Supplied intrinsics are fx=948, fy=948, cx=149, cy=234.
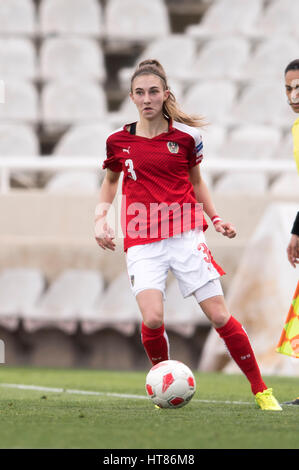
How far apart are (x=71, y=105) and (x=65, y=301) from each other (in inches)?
305

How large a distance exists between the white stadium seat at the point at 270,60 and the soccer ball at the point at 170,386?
15115mm

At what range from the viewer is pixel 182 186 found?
4.72m

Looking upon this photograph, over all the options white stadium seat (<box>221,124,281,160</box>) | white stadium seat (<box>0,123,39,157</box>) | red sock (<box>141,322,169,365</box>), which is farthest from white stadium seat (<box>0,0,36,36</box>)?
red sock (<box>141,322,169,365</box>)

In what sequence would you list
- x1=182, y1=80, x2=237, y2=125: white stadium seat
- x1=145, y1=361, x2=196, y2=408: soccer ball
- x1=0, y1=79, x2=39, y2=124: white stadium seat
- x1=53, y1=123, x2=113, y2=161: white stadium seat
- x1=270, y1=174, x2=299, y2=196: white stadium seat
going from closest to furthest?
x1=145, y1=361, x2=196, y2=408: soccer ball, x1=270, y1=174, x2=299, y2=196: white stadium seat, x1=53, y1=123, x2=113, y2=161: white stadium seat, x1=0, y1=79, x2=39, y2=124: white stadium seat, x1=182, y1=80, x2=237, y2=125: white stadium seat

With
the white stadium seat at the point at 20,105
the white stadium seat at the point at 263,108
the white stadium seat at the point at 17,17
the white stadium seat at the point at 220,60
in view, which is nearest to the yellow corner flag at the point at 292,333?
the white stadium seat at the point at 263,108

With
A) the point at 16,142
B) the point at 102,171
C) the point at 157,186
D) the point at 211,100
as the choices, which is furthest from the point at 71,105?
the point at 157,186

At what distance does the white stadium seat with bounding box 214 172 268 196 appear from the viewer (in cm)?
1211

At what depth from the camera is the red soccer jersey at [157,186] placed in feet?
15.1

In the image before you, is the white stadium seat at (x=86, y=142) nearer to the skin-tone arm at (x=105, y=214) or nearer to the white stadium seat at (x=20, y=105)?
the white stadium seat at (x=20, y=105)

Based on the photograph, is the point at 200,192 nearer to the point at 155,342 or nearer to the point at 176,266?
the point at 176,266

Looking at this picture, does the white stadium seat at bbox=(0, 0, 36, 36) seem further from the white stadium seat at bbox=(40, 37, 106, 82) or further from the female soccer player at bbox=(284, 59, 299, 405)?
the female soccer player at bbox=(284, 59, 299, 405)

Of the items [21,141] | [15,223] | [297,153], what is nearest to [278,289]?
[15,223]

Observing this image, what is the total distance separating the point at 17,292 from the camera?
10.9 metres

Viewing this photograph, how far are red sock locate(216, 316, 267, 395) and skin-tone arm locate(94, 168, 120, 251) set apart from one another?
682 millimetres
